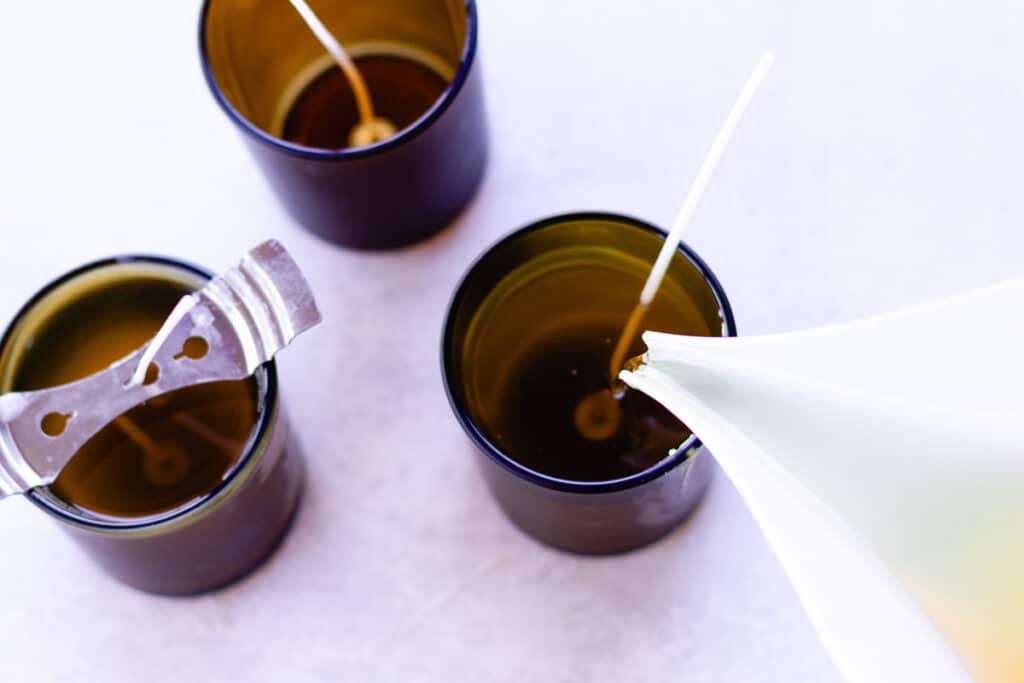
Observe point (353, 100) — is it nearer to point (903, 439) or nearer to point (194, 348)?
point (194, 348)

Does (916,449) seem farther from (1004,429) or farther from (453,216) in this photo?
(453,216)

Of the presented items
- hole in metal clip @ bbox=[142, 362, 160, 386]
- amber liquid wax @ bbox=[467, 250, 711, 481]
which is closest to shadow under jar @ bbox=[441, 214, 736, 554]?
amber liquid wax @ bbox=[467, 250, 711, 481]

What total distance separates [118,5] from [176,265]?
189mm

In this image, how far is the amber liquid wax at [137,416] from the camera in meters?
0.48

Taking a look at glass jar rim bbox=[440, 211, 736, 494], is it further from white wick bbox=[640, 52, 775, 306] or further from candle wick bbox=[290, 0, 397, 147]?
candle wick bbox=[290, 0, 397, 147]

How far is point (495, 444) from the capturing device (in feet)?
1.44

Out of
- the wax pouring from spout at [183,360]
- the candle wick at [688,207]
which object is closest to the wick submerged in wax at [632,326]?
the candle wick at [688,207]

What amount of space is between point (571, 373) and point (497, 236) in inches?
3.4

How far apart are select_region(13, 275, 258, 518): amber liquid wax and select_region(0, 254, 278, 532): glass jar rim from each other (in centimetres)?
1

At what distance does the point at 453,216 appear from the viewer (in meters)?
0.56

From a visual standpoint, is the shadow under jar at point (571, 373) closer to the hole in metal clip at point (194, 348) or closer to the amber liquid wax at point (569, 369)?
the amber liquid wax at point (569, 369)

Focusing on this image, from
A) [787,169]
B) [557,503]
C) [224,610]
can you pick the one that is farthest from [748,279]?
[224,610]

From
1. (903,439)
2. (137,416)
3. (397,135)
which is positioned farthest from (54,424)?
(903,439)

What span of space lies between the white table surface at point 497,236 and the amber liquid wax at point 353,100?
0.11 ft
